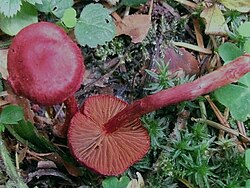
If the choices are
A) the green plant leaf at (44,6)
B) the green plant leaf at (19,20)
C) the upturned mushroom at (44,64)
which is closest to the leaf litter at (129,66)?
the green plant leaf at (19,20)

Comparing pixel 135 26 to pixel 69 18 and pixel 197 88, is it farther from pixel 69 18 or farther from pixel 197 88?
pixel 197 88

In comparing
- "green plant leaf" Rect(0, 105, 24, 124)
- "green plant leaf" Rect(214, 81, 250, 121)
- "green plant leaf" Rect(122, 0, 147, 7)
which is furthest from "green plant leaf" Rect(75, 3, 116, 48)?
"green plant leaf" Rect(214, 81, 250, 121)

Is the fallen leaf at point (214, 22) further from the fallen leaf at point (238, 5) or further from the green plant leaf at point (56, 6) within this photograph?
the green plant leaf at point (56, 6)

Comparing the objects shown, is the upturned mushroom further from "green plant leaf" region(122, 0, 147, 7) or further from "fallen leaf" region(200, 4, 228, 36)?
"fallen leaf" region(200, 4, 228, 36)

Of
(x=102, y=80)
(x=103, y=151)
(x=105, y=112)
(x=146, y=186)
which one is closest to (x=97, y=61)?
(x=102, y=80)

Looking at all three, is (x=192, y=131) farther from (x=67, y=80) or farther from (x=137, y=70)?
(x=67, y=80)

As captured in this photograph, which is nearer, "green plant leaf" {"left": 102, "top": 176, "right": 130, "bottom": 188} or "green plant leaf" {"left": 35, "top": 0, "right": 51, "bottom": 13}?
"green plant leaf" {"left": 102, "top": 176, "right": 130, "bottom": 188}
